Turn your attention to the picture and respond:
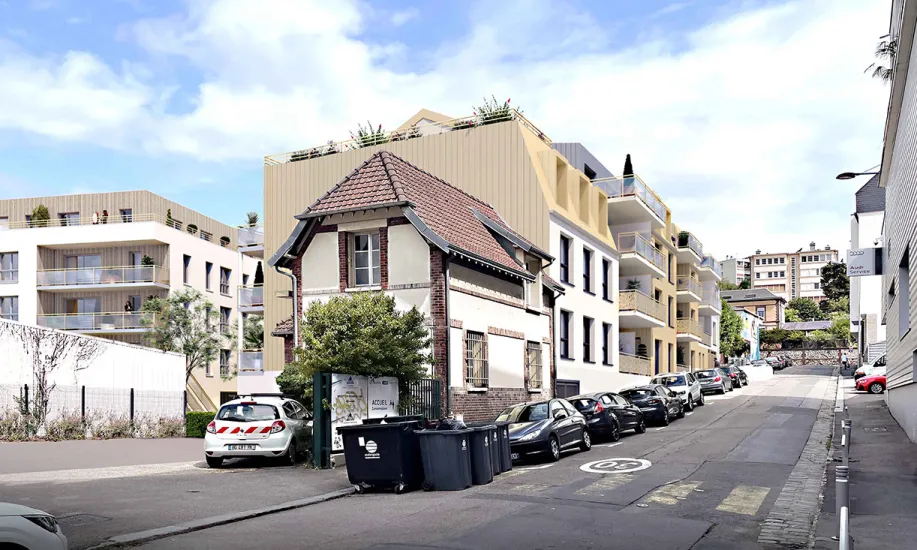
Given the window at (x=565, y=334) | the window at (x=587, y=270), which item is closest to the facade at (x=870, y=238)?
the window at (x=587, y=270)

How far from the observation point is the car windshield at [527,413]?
18969mm

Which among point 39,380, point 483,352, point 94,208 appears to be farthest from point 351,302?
point 94,208

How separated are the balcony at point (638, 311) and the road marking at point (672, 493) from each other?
87.7ft

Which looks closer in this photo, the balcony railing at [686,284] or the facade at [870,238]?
the facade at [870,238]

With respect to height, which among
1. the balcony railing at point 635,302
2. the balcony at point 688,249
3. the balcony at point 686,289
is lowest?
the balcony railing at point 635,302

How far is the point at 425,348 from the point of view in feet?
70.6

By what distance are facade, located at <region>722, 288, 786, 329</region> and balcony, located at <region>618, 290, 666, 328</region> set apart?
92612 mm

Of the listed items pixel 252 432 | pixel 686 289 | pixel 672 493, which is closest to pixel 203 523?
pixel 672 493

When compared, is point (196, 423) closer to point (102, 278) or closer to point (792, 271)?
point (102, 278)

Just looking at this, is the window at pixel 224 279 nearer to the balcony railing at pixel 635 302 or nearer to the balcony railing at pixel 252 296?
the balcony railing at pixel 252 296

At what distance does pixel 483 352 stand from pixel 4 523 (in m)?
18.0

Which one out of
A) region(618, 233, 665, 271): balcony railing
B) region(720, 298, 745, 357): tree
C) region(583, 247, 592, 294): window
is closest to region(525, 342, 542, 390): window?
region(583, 247, 592, 294): window

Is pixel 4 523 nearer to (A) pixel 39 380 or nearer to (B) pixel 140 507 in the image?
(B) pixel 140 507

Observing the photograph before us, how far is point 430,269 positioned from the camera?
21.9 metres
